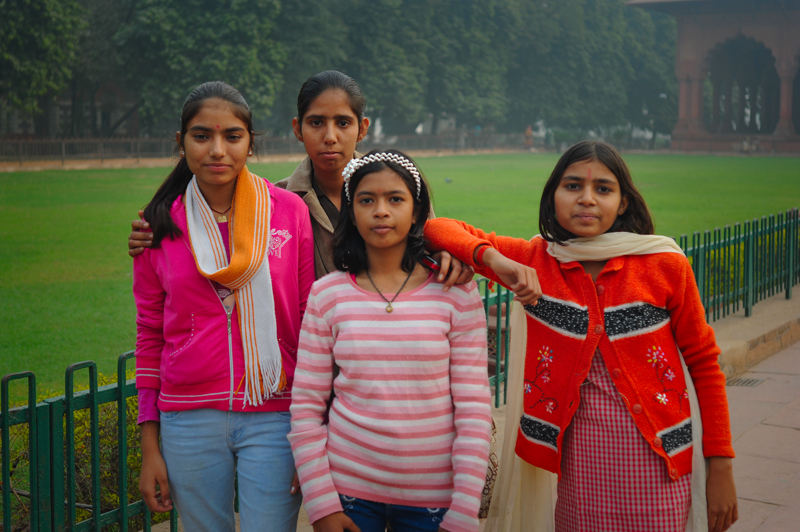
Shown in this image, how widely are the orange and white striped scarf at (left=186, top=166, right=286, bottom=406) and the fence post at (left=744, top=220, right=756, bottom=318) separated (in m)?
5.60

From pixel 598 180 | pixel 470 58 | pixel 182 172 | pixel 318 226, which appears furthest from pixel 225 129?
pixel 470 58

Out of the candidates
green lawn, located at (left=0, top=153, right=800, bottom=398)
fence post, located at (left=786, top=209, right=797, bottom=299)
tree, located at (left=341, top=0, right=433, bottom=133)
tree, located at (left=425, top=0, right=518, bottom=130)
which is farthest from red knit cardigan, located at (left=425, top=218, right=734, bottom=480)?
tree, located at (left=425, top=0, right=518, bottom=130)

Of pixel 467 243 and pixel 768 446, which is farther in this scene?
pixel 768 446

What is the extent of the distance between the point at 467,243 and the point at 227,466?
806 mm

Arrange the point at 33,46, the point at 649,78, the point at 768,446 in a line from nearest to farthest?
the point at 768,446 < the point at 33,46 < the point at 649,78

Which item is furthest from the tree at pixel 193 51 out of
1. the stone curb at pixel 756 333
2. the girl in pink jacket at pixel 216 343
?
the girl in pink jacket at pixel 216 343

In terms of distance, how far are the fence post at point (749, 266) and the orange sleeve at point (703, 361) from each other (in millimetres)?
5089

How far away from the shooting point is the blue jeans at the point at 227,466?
186cm

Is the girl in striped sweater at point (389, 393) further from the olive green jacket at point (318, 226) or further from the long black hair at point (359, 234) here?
the olive green jacket at point (318, 226)

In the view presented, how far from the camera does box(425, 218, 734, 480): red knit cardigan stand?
1887 millimetres

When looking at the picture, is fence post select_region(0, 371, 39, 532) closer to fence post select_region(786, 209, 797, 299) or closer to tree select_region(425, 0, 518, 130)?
fence post select_region(786, 209, 797, 299)

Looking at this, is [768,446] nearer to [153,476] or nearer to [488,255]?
[488,255]

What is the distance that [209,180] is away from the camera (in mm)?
1962

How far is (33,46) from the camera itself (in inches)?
1076
